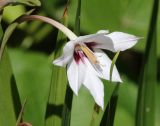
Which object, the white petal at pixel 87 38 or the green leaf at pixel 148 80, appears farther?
the green leaf at pixel 148 80

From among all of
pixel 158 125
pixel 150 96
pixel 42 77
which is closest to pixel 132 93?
Answer: pixel 158 125

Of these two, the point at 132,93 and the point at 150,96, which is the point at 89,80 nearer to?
the point at 150,96

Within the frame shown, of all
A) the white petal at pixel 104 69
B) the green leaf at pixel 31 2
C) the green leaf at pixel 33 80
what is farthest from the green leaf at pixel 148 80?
the green leaf at pixel 33 80

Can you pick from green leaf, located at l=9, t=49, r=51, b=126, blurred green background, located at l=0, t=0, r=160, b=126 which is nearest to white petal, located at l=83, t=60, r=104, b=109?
green leaf, located at l=9, t=49, r=51, b=126

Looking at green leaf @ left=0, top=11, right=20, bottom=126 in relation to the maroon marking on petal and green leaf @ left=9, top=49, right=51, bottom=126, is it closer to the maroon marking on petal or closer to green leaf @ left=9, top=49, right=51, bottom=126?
the maroon marking on petal

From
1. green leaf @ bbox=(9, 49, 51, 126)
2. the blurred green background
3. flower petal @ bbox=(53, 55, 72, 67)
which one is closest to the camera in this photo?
flower petal @ bbox=(53, 55, 72, 67)

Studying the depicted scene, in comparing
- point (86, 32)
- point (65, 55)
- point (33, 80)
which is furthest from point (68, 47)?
point (86, 32)

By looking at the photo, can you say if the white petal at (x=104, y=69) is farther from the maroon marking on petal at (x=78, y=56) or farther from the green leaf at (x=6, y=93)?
the green leaf at (x=6, y=93)
